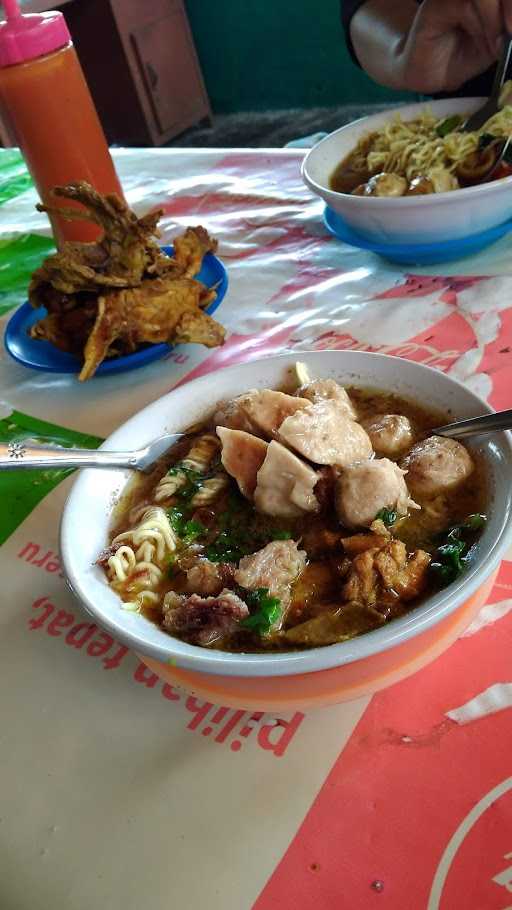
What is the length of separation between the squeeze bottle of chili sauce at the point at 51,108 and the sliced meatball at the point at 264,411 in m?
0.95

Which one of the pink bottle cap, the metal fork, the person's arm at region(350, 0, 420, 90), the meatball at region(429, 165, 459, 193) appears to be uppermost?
the pink bottle cap

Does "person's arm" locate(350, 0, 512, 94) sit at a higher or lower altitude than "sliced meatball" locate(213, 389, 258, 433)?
higher

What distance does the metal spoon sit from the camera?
1019mm

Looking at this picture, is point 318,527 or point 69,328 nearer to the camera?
point 318,527

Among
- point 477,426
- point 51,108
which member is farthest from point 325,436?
point 51,108

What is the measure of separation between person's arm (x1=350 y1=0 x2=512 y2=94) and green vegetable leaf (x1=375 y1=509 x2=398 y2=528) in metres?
1.88

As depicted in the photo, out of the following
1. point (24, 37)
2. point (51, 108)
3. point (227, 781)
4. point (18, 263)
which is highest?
point (24, 37)

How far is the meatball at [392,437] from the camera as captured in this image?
3.42ft

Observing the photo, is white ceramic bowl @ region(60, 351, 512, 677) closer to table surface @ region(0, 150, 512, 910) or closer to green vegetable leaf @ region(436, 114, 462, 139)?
table surface @ region(0, 150, 512, 910)

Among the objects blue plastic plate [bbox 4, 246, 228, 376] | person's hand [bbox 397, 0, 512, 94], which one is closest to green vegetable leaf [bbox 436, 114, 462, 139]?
person's hand [bbox 397, 0, 512, 94]

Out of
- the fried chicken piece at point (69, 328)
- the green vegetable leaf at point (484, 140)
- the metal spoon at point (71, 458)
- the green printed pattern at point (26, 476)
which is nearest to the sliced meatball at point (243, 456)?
the metal spoon at point (71, 458)

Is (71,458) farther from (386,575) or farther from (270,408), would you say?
(386,575)

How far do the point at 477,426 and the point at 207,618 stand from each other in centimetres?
Result: 45

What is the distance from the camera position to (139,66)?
5891mm
